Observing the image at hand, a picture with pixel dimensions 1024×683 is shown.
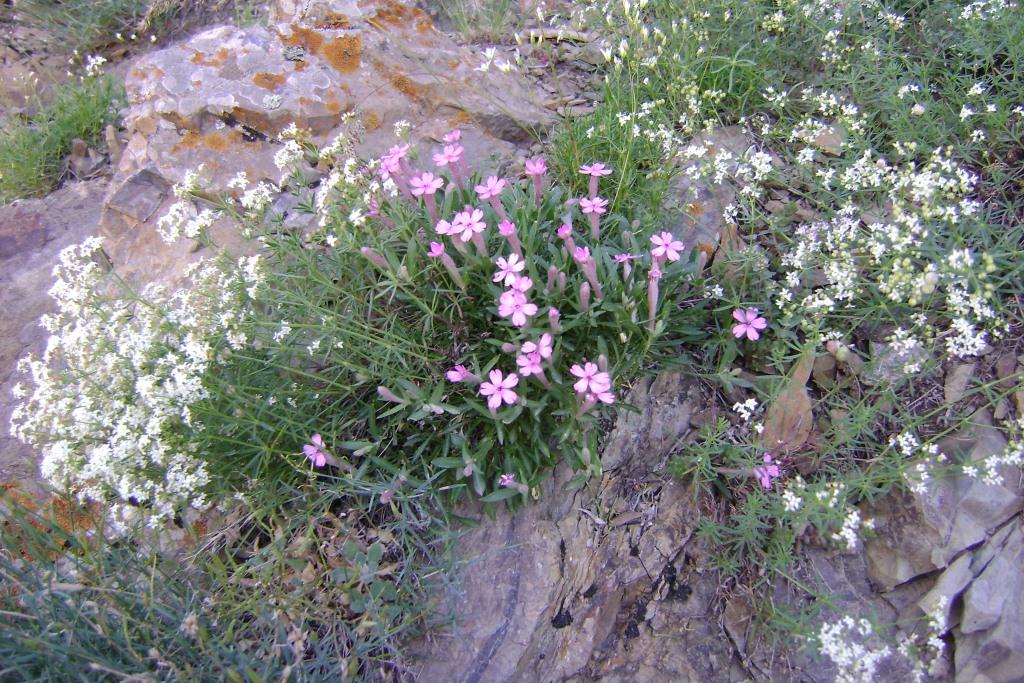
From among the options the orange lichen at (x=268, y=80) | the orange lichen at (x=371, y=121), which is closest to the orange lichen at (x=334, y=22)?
the orange lichen at (x=268, y=80)

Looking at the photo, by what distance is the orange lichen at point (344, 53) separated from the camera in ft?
16.1

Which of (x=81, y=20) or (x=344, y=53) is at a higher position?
(x=344, y=53)

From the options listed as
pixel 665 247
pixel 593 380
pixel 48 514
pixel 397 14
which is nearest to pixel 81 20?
pixel 397 14

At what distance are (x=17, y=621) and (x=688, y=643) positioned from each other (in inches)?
114

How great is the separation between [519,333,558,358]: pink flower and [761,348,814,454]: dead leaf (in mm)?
1274

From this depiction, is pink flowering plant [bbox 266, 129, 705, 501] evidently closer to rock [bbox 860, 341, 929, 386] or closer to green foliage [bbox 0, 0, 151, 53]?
rock [bbox 860, 341, 929, 386]

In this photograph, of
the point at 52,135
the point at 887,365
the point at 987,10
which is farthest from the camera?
the point at 52,135

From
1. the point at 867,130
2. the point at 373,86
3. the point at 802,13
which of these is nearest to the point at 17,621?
the point at 373,86

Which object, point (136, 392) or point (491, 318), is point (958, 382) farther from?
point (136, 392)

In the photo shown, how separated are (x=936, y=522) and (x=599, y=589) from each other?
1.63 m

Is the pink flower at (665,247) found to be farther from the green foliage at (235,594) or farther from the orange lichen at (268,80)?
the orange lichen at (268,80)

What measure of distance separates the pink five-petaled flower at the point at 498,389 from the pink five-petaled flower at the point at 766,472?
1.25 m

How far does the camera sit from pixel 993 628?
3227 mm

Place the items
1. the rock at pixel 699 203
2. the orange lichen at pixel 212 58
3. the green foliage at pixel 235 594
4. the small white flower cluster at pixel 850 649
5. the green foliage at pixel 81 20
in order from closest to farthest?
the green foliage at pixel 235 594
the small white flower cluster at pixel 850 649
the rock at pixel 699 203
the orange lichen at pixel 212 58
the green foliage at pixel 81 20
